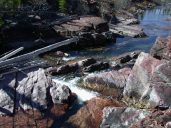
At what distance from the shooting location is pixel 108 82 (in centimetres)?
3150

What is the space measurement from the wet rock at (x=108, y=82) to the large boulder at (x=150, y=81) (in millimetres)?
1089

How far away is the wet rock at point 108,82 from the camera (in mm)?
30891

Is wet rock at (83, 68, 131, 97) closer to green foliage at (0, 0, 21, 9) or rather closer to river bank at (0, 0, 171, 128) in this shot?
river bank at (0, 0, 171, 128)

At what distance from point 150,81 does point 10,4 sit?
26.6 m

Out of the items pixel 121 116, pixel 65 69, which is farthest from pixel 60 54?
pixel 121 116

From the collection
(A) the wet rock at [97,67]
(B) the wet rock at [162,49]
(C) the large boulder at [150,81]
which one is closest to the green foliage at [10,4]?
(A) the wet rock at [97,67]

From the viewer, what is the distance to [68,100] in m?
28.1

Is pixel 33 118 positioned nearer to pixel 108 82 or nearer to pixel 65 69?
pixel 108 82

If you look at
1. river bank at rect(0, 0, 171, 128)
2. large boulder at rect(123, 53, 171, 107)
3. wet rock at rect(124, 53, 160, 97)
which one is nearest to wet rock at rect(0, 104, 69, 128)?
river bank at rect(0, 0, 171, 128)

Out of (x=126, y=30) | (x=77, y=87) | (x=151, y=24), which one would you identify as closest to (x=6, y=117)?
(x=77, y=87)

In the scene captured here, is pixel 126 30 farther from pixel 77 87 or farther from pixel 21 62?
pixel 21 62

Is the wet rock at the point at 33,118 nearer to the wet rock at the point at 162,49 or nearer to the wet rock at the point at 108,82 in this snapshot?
the wet rock at the point at 108,82

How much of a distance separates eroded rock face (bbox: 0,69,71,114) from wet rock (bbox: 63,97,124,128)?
6.18 ft

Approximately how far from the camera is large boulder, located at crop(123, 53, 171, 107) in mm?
27219
